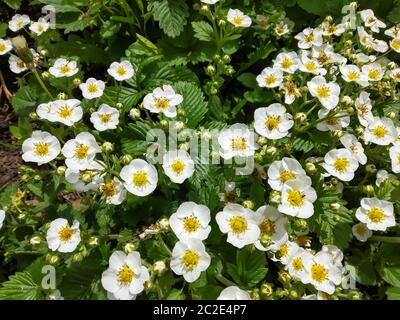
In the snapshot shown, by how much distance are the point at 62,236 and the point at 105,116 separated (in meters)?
0.82

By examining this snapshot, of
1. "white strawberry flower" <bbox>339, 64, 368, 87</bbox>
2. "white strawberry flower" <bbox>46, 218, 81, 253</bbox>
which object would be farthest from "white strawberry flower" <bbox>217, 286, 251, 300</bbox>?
"white strawberry flower" <bbox>339, 64, 368, 87</bbox>

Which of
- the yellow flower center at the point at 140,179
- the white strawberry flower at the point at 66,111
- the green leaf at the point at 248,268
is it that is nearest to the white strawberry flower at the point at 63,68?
the white strawberry flower at the point at 66,111

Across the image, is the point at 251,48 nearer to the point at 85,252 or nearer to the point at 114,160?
the point at 114,160

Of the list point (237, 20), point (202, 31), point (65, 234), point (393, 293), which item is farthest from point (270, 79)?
point (65, 234)

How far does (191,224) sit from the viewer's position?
2.20 m

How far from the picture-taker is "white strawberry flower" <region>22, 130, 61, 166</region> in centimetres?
249

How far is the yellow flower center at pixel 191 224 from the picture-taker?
2188 mm

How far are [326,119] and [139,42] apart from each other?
1.54 metres

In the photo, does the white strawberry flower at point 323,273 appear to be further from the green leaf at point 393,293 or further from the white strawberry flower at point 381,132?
the white strawberry flower at point 381,132

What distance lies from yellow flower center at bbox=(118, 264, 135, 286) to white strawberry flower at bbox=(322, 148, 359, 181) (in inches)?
50.5

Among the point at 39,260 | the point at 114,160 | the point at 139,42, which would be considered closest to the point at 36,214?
the point at 39,260

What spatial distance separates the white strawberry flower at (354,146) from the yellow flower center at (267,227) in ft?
2.47

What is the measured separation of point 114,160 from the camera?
2471 millimetres

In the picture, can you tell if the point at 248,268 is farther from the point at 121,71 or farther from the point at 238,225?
the point at 121,71
